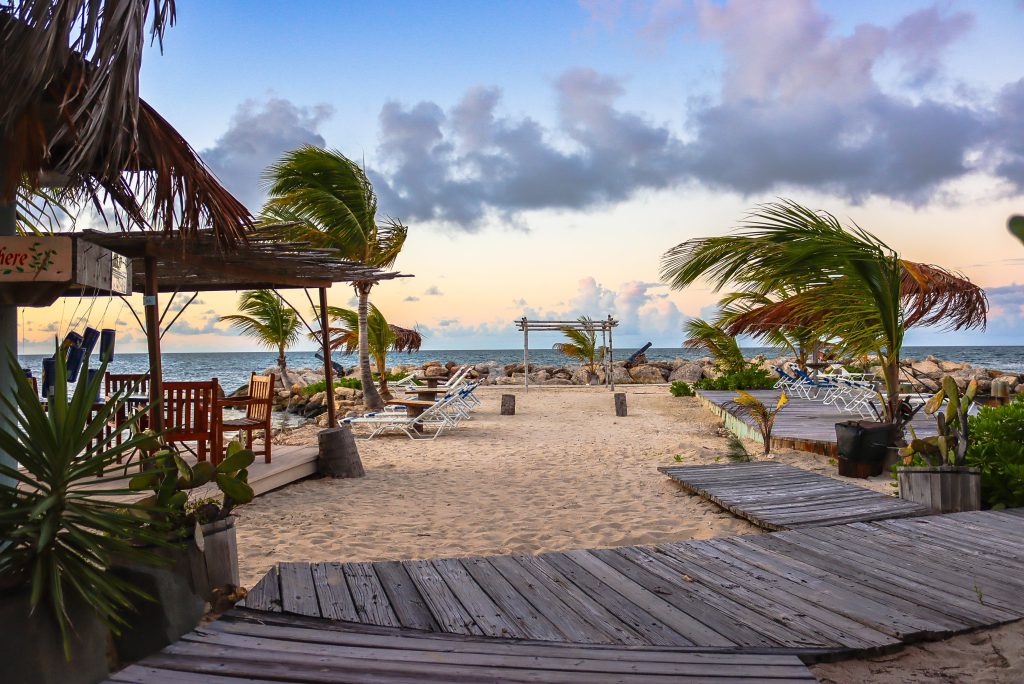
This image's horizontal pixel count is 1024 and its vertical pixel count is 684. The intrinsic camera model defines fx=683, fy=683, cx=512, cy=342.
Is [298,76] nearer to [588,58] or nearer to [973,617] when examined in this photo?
[588,58]

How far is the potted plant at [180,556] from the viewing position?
2.73m

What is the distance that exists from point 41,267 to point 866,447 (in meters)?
6.65

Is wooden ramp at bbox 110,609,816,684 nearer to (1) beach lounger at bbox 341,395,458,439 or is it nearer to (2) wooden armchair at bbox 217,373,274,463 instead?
(2) wooden armchair at bbox 217,373,274,463

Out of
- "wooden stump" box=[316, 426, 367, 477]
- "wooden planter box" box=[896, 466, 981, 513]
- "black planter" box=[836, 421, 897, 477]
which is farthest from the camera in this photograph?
"wooden stump" box=[316, 426, 367, 477]

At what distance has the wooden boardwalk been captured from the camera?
281 centimetres

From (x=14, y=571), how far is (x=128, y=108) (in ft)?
7.76

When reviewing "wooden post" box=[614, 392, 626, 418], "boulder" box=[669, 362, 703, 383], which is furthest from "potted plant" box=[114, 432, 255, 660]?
"boulder" box=[669, 362, 703, 383]

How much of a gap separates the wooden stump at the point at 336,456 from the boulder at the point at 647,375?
60.1 feet

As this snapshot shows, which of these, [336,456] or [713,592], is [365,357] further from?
[713,592]

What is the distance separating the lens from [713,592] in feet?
10.8

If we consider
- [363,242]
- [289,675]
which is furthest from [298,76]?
[289,675]

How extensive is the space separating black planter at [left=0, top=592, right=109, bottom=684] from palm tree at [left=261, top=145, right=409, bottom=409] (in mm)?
11280

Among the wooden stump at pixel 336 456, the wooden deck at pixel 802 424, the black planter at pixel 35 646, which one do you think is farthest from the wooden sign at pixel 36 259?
the wooden deck at pixel 802 424

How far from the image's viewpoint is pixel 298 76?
414 inches
